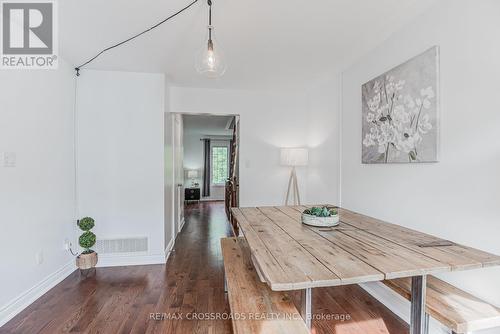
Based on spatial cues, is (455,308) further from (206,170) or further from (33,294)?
(206,170)

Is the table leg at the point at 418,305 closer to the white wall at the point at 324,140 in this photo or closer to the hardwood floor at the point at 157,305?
the hardwood floor at the point at 157,305

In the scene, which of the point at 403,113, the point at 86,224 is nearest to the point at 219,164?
the point at 86,224

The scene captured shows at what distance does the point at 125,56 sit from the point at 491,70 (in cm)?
298

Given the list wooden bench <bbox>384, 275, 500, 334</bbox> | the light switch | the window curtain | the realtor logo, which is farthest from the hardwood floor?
the window curtain

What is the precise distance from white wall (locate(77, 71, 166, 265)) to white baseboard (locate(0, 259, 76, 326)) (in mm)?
379

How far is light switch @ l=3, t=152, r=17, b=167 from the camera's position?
1.91 meters

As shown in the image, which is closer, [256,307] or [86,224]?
[256,307]

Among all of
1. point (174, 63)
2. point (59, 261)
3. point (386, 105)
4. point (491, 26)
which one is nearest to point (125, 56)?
point (174, 63)

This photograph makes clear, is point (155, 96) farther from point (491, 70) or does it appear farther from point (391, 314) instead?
point (391, 314)

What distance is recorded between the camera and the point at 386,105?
7.19 ft

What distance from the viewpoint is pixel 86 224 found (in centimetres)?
274

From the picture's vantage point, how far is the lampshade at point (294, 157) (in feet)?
11.7

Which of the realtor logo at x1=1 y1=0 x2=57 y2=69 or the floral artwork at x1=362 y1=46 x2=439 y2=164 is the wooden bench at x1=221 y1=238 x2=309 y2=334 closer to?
the floral artwork at x1=362 y1=46 x2=439 y2=164

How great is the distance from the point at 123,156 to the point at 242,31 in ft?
6.60
